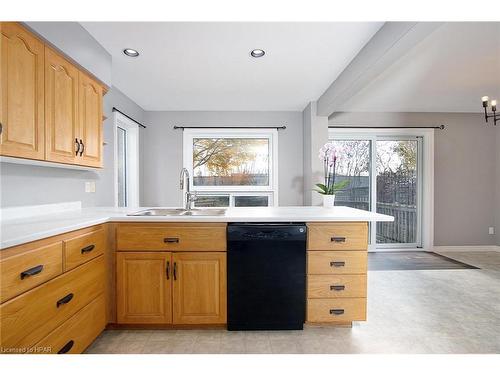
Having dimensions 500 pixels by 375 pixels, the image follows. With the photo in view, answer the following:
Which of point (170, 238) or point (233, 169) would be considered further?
point (233, 169)

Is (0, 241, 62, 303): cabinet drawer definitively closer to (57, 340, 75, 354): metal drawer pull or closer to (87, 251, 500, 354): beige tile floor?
(57, 340, 75, 354): metal drawer pull

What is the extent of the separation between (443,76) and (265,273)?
10.0 ft

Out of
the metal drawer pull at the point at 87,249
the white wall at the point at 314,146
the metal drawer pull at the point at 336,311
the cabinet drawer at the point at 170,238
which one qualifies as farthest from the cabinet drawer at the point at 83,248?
the white wall at the point at 314,146

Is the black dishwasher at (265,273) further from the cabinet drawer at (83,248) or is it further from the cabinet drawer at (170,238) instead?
the cabinet drawer at (83,248)

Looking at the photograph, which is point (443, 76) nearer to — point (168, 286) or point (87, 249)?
point (168, 286)

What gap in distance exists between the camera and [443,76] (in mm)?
3105

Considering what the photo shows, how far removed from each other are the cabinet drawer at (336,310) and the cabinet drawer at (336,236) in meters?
0.39

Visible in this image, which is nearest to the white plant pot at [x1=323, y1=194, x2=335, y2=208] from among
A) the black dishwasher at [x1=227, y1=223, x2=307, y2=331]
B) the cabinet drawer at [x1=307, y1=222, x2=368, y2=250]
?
the cabinet drawer at [x1=307, y1=222, x2=368, y2=250]

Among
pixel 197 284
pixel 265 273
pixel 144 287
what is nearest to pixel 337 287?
pixel 265 273

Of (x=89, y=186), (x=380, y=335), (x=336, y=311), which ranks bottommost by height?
(x=380, y=335)

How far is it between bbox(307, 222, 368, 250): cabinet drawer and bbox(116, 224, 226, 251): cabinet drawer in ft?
2.09

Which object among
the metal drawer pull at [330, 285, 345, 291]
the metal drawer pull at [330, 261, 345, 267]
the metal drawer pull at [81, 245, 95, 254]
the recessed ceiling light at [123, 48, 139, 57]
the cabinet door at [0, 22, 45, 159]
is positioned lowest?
the metal drawer pull at [330, 285, 345, 291]

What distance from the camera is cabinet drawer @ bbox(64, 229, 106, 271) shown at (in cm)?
148
